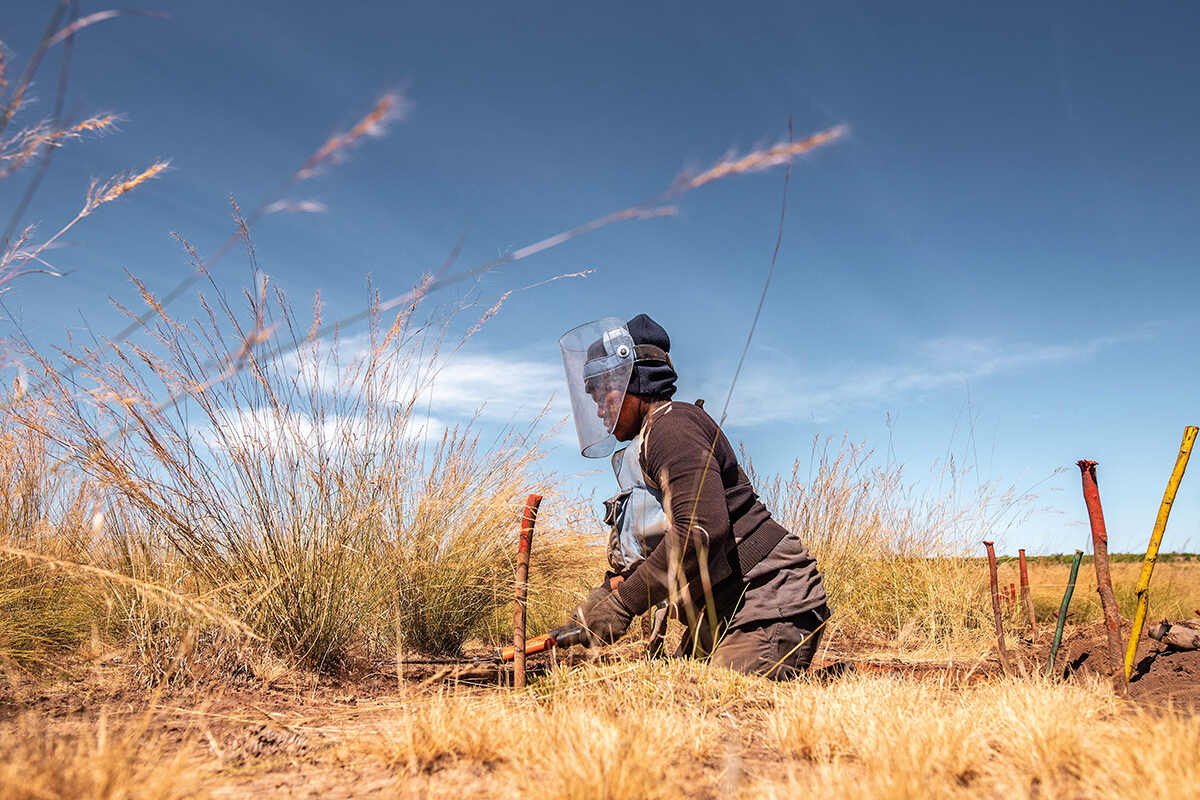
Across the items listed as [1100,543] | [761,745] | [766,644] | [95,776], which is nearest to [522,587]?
[761,745]

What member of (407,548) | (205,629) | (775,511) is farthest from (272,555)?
(775,511)

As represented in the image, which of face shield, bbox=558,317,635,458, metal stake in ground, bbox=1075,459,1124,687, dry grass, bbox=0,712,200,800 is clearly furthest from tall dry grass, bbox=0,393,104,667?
metal stake in ground, bbox=1075,459,1124,687

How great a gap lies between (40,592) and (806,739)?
11.8ft

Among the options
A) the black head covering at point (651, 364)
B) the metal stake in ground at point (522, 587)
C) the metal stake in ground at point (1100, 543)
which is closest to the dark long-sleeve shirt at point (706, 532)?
the black head covering at point (651, 364)

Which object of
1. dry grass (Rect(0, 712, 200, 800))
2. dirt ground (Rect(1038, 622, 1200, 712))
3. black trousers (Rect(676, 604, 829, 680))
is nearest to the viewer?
dry grass (Rect(0, 712, 200, 800))

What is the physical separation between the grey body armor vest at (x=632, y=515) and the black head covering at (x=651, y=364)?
202mm

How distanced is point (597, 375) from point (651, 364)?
231mm

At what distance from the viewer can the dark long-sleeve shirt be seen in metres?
2.65

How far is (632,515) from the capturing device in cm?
300

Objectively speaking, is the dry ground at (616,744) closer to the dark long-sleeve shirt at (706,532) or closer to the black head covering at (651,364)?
the dark long-sleeve shirt at (706,532)

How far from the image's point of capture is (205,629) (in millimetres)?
3074

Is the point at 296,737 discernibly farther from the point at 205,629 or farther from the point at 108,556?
the point at 108,556

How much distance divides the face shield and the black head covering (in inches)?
1.4

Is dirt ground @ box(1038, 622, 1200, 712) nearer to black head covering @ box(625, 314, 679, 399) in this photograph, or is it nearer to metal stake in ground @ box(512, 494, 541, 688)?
black head covering @ box(625, 314, 679, 399)
